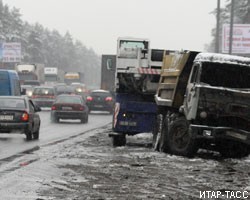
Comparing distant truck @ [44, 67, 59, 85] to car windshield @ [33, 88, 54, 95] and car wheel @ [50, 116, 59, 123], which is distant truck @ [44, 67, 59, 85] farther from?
car wheel @ [50, 116, 59, 123]

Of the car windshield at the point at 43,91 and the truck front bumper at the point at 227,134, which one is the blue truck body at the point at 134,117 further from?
the car windshield at the point at 43,91

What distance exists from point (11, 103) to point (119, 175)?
10375 mm

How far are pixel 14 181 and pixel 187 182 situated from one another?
2856 mm

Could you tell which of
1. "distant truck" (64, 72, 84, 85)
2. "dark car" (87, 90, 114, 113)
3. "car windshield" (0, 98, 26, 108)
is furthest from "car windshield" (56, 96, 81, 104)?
"distant truck" (64, 72, 84, 85)

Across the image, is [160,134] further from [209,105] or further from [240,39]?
[240,39]

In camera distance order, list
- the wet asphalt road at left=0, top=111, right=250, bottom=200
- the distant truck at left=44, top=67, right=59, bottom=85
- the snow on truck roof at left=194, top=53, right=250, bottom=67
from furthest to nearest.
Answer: the distant truck at left=44, top=67, right=59, bottom=85
the snow on truck roof at left=194, top=53, right=250, bottom=67
the wet asphalt road at left=0, top=111, right=250, bottom=200

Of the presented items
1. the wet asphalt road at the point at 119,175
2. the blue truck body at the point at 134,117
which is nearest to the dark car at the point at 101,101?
the blue truck body at the point at 134,117

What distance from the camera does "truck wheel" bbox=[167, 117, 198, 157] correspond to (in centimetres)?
1511

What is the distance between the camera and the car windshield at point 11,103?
20.9 m

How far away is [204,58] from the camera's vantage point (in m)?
14.9

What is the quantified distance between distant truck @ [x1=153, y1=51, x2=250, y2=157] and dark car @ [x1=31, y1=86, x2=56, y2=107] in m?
30.2

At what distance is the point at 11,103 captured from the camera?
69.4ft

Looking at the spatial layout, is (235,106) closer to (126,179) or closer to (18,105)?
(126,179)

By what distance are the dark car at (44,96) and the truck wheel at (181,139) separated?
30.7 meters
